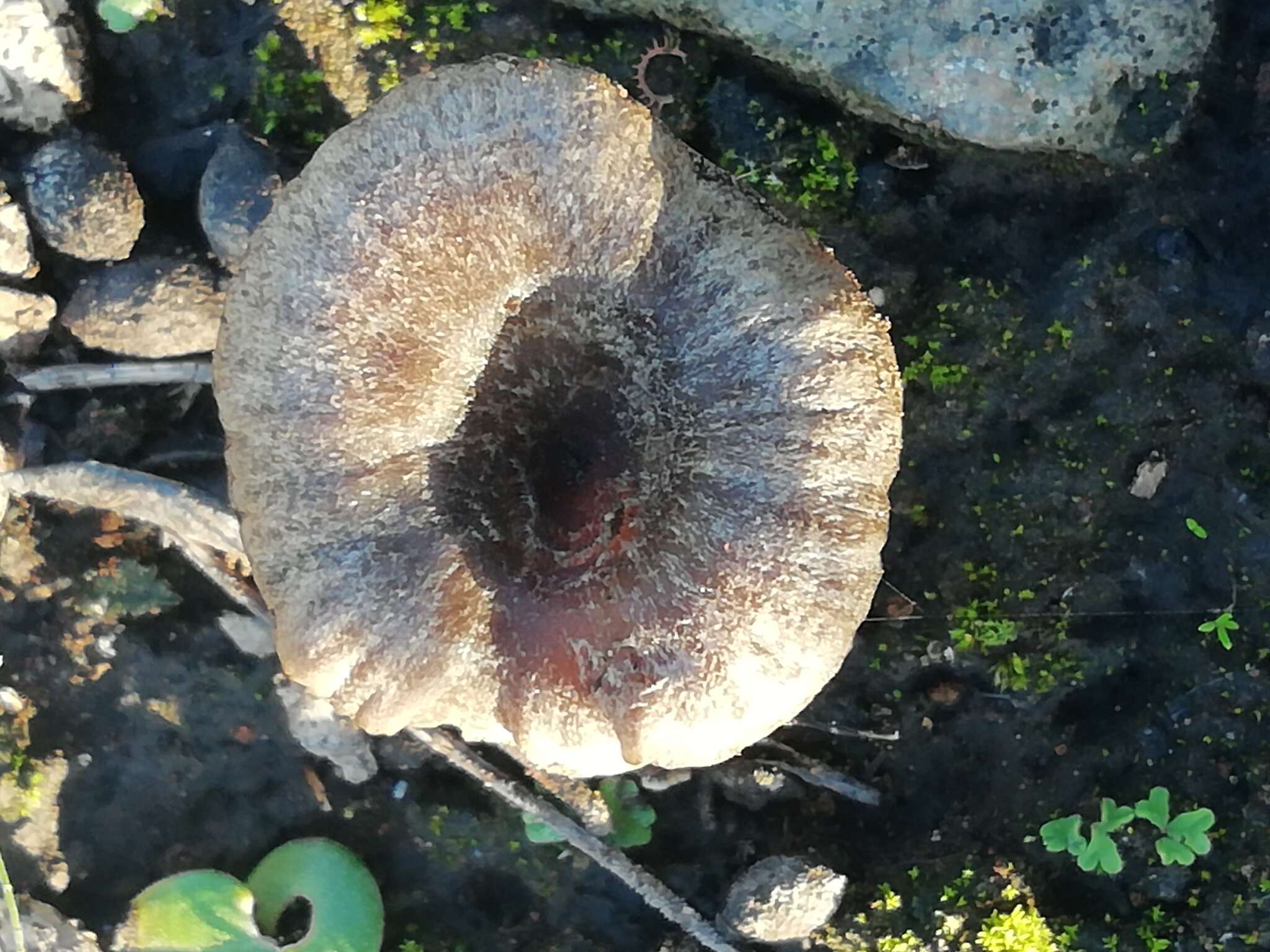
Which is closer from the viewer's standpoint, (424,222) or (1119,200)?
(424,222)

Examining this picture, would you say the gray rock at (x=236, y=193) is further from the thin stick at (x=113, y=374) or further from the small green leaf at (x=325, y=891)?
the small green leaf at (x=325, y=891)

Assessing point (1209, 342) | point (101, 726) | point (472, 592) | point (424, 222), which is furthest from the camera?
point (101, 726)

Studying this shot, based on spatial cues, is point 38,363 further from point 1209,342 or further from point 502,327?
point 1209,342

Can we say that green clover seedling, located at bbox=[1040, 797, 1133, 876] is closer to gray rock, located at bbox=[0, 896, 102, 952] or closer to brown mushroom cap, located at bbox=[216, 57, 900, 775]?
brown mushroom cap, located at bbox=[216, 57, 900, 775]

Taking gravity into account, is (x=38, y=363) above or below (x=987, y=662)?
above

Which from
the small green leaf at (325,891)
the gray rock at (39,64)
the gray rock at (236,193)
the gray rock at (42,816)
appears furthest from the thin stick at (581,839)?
the gray rock at (39,64)

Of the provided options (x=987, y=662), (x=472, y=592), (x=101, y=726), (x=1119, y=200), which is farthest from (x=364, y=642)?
(x=1119, y=200)

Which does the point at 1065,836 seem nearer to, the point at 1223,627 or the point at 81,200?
the point at 1223,627
